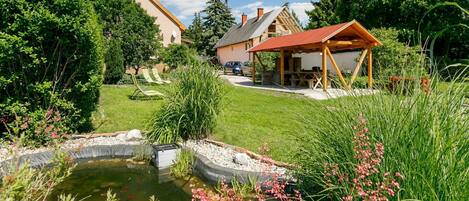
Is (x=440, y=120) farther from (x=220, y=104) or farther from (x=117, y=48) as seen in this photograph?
(x=117, y=48)

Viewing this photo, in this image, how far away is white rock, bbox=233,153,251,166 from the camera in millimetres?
5164

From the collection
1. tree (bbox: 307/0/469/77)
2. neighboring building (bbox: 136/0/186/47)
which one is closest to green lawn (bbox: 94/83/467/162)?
tree (bbox: 307/0/469/77)

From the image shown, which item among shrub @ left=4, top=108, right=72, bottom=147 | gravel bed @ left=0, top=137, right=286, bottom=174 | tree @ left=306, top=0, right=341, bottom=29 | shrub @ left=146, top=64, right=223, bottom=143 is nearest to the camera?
gravel bed @ left=0, top=137, right=286, bottom=174

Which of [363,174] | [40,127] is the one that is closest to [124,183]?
[40,127]

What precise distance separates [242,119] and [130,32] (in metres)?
11.3

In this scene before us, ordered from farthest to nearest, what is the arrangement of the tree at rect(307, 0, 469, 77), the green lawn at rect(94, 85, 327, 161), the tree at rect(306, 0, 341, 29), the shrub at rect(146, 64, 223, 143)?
the tree at rect(306, 0, 341, 29), the tree at rect(307, 0, 469, 77), the green lawn at rect(94, 85, 327, 161), the shrub at rect(146, 64, 223, 143)

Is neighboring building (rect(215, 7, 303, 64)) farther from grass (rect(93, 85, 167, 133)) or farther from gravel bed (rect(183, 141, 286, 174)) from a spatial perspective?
gravel bed (rect(183, 141, 286, 174))

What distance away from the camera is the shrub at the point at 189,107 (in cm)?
627

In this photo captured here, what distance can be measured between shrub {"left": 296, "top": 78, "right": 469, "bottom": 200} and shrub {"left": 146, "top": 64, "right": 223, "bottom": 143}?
3.42m

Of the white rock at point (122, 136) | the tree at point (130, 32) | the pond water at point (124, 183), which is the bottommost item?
the pond water at point (124, 183)

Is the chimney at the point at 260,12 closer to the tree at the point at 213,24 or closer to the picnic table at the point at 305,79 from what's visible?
the tree at the point at 213,24

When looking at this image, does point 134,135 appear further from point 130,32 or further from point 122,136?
point 130,32

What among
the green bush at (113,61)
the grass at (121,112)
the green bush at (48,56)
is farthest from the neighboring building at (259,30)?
the green bush at (48,56)

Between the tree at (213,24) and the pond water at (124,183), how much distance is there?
1670 inches
